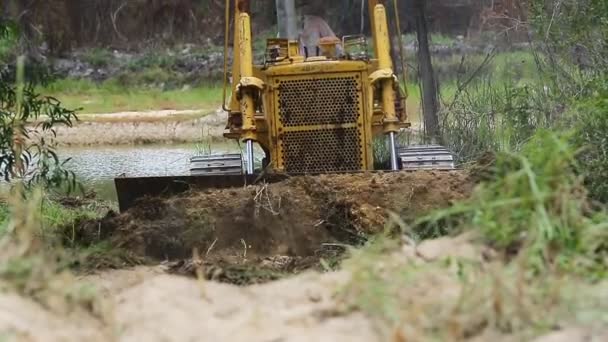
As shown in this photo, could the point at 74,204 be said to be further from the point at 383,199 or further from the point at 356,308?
the point at 356,308

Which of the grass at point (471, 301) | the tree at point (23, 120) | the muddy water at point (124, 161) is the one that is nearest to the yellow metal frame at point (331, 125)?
the tree at point (23, 120)

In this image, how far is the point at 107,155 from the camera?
21.0m

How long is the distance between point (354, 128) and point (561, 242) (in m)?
5.10

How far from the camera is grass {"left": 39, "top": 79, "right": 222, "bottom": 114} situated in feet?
90.8

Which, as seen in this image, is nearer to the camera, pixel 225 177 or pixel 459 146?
pixel 225 177

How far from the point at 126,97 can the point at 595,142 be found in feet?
75.6

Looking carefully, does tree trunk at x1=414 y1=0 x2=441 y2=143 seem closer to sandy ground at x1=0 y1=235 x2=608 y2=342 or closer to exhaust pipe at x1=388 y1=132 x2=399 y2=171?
exhaust pipe at x1=388 y1=132 x2=399 y2=171

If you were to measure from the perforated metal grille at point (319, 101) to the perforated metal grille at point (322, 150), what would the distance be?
0.35ft

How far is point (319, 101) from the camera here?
9.66 m

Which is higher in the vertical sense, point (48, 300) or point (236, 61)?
point (236, 61)

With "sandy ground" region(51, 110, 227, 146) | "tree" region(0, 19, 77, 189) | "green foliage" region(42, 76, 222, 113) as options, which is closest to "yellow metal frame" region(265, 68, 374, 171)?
"tree" region(0, 19, 77, 189)

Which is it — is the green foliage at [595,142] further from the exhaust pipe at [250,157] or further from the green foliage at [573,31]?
the exhaust pipe at [250,157]

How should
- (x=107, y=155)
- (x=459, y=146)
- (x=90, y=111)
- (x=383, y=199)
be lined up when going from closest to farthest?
(x=383, y=199) < (x=459, y=146) < (x=107, y=155) < (x=90, y=111)

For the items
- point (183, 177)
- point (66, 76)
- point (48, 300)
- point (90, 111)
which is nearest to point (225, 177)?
point (183, 177)
